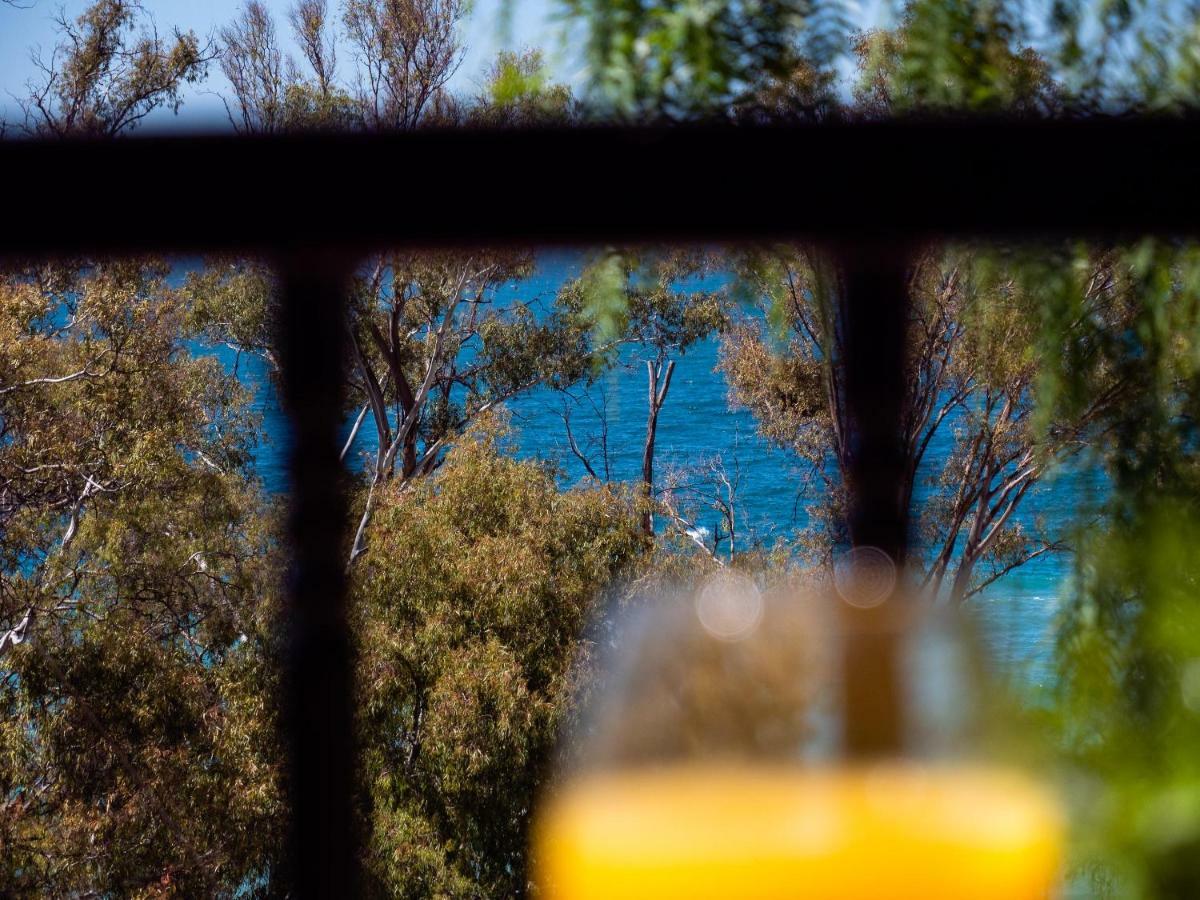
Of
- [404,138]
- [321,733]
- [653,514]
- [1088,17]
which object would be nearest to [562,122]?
[404,138]

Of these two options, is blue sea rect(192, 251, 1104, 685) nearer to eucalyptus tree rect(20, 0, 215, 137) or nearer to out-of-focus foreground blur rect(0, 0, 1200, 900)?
out-of-focus foreground blur rect(0, 0, 1200, 900)

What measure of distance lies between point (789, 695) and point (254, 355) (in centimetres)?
560

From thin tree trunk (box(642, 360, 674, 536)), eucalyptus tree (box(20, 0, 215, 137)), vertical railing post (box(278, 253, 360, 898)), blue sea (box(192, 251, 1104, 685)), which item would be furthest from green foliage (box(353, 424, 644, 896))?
vertical railing post (box(278, 253, 360, 898))

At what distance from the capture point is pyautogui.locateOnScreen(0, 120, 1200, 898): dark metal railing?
0.31 m

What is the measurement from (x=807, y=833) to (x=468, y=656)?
181 inches

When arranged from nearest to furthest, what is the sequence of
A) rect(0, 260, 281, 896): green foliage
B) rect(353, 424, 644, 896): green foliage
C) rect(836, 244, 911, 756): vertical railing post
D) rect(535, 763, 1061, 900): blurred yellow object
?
rect(535, 763, 1061, 900): blurred yellow object → rect(836, 244, 911, 756): vertical railing post → rect(0, 260, 281, 896): green foliage → rect(353, 424, 644, 896): green foliage

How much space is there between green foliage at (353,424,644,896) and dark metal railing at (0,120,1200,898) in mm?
4122

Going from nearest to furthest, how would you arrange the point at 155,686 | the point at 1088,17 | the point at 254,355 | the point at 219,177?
the point at 219,177, the point at 1088,17, the point at 155,686, the point at 254,355

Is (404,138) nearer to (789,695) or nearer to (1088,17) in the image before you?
(789,695)

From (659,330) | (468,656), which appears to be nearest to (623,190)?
(468,656)

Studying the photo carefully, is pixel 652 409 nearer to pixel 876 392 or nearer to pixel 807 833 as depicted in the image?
pixel 876 392

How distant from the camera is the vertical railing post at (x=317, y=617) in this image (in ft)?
1.09

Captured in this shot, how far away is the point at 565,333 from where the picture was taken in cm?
576

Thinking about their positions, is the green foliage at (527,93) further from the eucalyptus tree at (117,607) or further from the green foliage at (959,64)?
the eucalyptus tree at (117,607)
